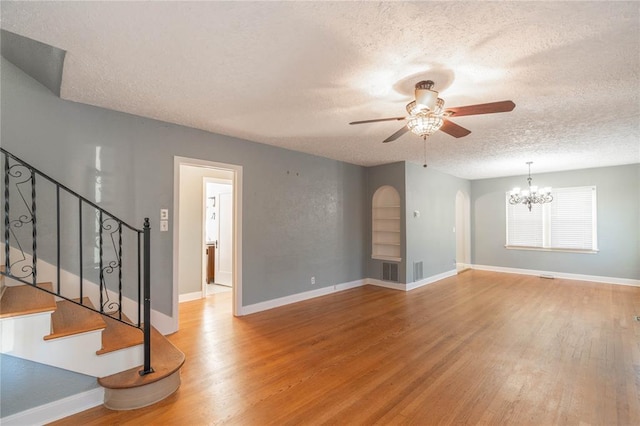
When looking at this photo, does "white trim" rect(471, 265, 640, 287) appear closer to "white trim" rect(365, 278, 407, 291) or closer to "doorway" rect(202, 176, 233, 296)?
"white trim" rect(365, 278, 407, 291)

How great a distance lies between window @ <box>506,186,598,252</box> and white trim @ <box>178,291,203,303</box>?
775 centimetres

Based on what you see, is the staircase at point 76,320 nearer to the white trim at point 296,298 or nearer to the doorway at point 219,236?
the white trim at point 296,298

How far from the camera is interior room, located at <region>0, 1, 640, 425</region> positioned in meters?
1.91

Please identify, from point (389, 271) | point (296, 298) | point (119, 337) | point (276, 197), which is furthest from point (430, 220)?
point (119, 337)

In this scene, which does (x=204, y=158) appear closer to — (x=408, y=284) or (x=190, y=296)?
(x=190, y=296)

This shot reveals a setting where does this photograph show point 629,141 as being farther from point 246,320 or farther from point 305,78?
point 246,320

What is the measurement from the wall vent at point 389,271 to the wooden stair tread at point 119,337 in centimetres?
466

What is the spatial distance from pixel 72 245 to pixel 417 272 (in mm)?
5644

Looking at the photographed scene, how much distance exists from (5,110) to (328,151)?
12.7 feet

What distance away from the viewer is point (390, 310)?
4.60 metres

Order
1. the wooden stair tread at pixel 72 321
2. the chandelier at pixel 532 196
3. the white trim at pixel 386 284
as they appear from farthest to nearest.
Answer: the chandelier at pixel 532 196 < the white trim at pixel 386 284 < the wooden stair tread at pixel 72 321

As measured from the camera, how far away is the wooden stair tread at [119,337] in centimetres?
232

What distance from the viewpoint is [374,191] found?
256 inches

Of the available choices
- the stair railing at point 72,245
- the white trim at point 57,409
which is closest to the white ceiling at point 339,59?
the stair railing at point 72,245
